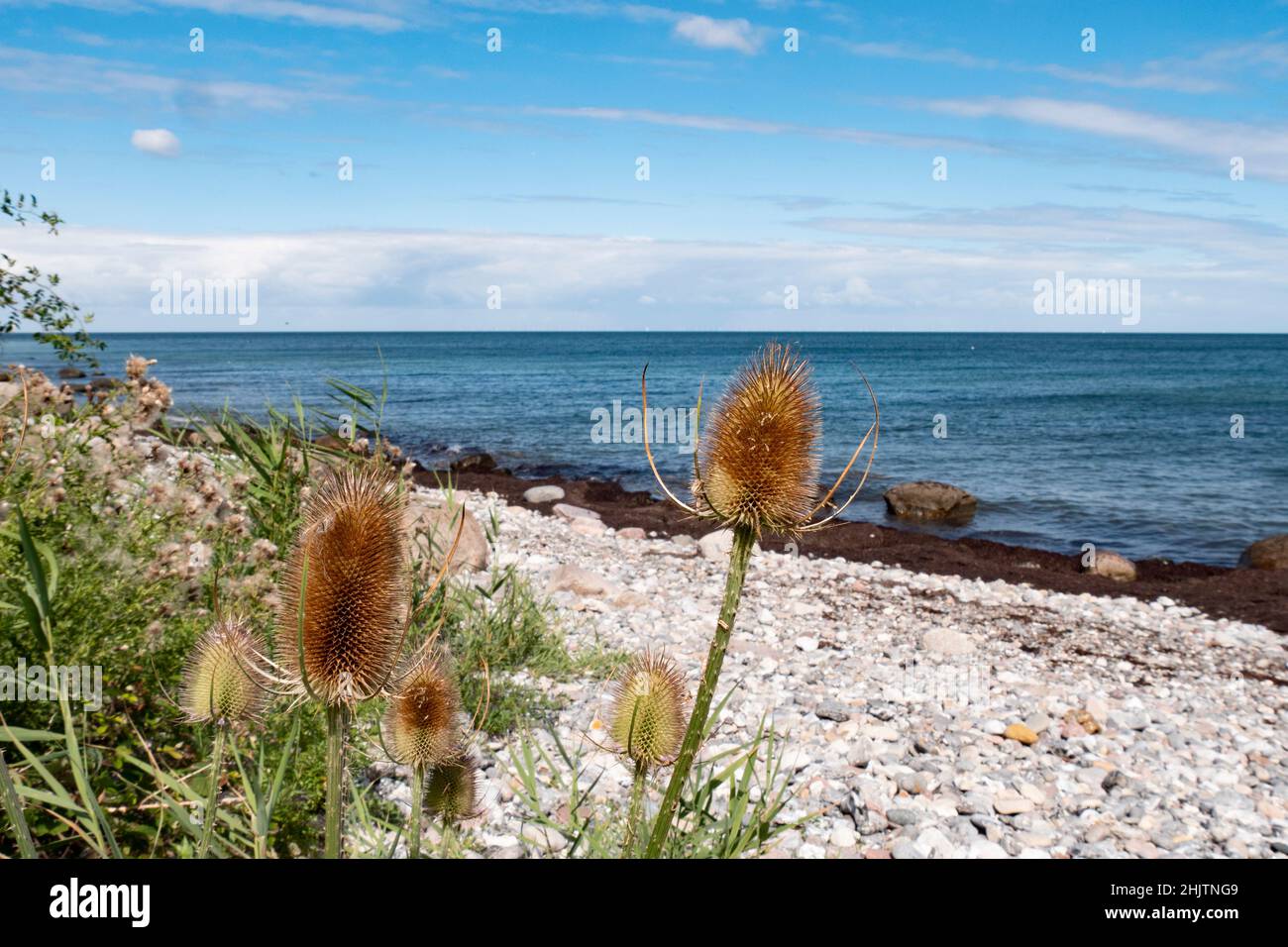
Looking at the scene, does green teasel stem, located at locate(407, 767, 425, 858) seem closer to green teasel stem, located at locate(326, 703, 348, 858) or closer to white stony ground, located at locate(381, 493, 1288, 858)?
green teasel stem, located at locate(326, 703, 348, 858)

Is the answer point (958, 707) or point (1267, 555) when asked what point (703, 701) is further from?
point (1267, 555)

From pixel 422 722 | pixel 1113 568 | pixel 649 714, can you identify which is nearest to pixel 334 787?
pixel 422 722

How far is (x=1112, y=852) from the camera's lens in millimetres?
5777

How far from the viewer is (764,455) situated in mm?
2428

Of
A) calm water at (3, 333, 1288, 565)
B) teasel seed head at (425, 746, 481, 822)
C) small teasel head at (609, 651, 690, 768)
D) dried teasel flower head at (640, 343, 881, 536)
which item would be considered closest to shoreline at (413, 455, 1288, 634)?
calm water at (3, 333, 1288, 565)

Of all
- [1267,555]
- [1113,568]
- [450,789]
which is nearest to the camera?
[450,789]

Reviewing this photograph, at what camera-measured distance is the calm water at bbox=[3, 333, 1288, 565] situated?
2408 cm

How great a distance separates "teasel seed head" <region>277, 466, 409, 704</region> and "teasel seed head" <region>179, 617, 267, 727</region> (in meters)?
0.35

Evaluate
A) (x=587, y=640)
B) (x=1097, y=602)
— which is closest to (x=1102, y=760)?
(x=587, y=640)

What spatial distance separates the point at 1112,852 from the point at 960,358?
338ft

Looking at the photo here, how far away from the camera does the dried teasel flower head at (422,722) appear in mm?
2574

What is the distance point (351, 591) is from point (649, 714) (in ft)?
3.15

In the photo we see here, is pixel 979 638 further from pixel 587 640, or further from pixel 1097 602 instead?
pixel 587 640

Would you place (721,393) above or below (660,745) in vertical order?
above
